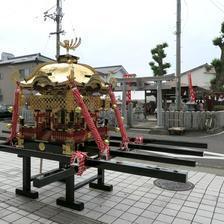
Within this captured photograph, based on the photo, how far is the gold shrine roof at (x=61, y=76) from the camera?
474cm

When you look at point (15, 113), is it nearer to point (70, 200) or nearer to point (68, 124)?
point (68, 124)

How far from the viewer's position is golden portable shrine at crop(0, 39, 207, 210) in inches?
179

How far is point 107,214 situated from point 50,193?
1534 mm

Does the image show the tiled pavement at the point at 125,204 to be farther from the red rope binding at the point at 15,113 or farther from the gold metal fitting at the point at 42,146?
the red rope binding at the point at 15,113

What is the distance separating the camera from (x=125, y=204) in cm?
538

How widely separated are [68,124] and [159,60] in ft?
92.9

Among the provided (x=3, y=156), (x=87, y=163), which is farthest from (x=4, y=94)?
(x=87, y=163)

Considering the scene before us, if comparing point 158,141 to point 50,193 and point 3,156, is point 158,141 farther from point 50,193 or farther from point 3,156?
point 3,156

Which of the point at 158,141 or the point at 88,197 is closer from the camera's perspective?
the point at 158,141

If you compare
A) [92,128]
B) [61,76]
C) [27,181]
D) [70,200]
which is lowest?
[70,200]

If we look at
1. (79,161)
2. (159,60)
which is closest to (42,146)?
(79,161)

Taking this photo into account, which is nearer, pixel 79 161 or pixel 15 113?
pixel 79 161

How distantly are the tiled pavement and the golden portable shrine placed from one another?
300 millimetres

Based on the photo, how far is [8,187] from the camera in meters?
6.20
